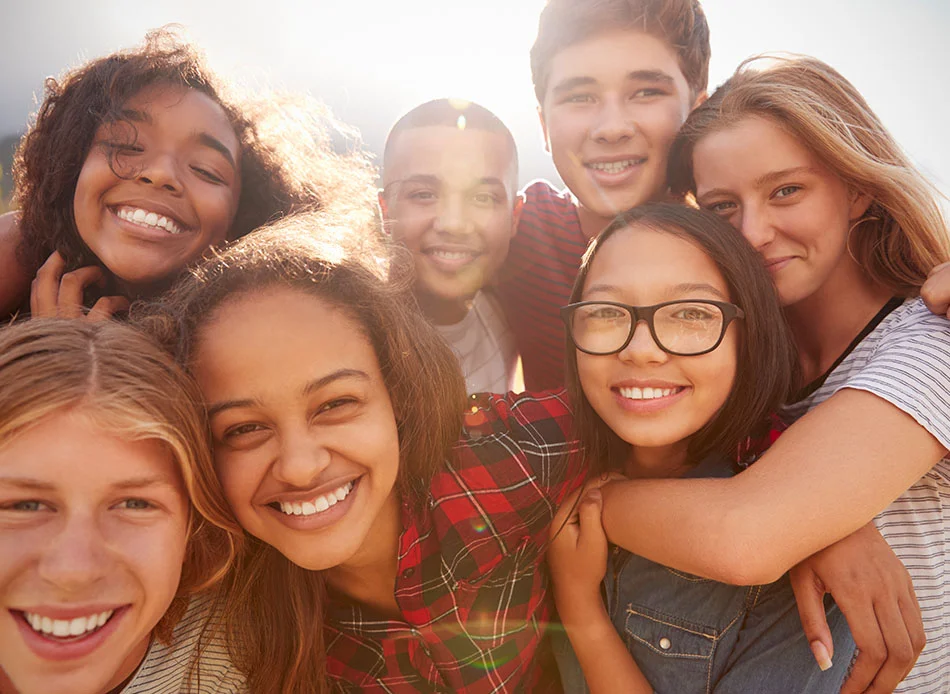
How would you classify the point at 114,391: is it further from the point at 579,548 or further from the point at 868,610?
the point at 868,610

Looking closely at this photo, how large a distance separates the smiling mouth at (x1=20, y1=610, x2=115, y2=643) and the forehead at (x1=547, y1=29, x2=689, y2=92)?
279 centimetres

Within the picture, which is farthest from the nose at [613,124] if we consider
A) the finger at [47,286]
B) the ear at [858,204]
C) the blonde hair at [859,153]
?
Answer: the finger at [47,286]

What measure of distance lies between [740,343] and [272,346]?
1426 millimetres

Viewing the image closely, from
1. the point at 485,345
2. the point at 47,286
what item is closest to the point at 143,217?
the point at 47,286

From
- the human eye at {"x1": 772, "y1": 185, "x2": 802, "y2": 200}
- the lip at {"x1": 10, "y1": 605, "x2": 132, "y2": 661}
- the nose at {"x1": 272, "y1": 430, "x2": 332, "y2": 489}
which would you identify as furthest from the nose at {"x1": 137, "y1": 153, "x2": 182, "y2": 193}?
the human eye at {"x1": 772, "y1": 185, "x2": 802, "y2": 200}

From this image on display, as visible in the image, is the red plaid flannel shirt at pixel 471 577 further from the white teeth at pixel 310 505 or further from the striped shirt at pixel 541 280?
the striped shirt at pixel 541 280

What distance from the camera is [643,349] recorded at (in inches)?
79.7

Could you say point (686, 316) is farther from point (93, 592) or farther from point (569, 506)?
point (93, 592)

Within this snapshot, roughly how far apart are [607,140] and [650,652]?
2109 mm

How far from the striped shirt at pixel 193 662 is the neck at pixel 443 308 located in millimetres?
1678

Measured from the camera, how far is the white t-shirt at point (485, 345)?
354cm

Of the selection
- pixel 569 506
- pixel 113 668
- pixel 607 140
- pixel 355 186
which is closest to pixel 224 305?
pixel 113 668

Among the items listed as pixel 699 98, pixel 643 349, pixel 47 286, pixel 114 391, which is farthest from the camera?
pixel 699 98

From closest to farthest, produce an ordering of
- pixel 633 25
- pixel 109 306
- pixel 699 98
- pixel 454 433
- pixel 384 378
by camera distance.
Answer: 1. pixel 384 378
2. pixel 454 433
3. pixel 109 306
4. pixel 633 25
5. pixel 699 98
